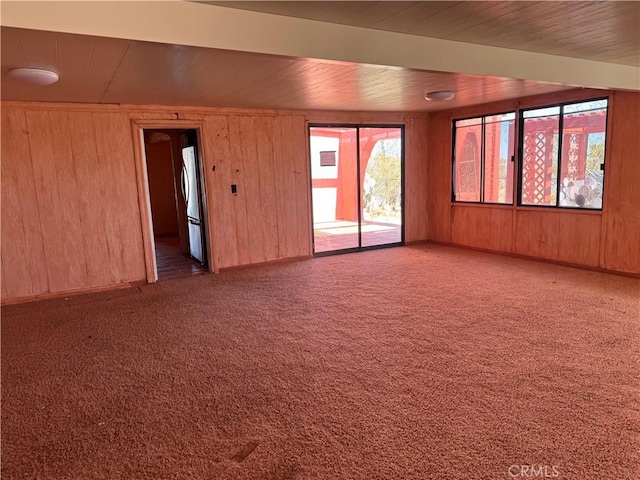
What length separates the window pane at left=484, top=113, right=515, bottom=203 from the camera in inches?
245

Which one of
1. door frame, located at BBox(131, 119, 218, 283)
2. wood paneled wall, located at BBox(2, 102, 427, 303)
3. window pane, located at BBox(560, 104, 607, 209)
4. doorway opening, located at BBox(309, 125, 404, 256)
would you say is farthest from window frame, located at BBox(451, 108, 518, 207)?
door frame, located at BBox(131, 119, 218, 283)

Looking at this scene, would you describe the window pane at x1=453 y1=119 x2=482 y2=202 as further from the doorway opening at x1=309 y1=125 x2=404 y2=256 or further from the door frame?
the door frame

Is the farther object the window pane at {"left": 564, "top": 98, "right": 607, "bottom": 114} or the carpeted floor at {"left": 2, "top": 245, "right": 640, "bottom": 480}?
the window pane at {"left": 564, "top": 98, "right": 607, "bottom": 114}

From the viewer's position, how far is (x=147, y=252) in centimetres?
545

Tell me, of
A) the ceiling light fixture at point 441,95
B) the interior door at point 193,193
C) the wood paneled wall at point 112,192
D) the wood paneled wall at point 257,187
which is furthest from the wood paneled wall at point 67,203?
the ceiling light fixture at point 441,95

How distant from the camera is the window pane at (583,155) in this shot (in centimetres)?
519

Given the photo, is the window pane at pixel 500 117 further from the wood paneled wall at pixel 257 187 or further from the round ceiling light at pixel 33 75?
the round ceiling light at pixel 33 75

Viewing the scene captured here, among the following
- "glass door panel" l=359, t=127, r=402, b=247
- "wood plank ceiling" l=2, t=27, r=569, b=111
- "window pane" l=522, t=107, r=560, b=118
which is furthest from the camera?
"glass door panel" l=359, t=127, r=402, b=247

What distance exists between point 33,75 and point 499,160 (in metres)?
5.85

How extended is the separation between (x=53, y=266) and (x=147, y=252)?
104 centimetres

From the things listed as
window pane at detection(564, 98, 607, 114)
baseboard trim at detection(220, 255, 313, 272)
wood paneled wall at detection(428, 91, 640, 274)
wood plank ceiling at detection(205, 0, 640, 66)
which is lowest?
baseboard trim at detection(220, 255, 313, 272)

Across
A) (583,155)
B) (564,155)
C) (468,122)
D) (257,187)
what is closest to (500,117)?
(468,122)

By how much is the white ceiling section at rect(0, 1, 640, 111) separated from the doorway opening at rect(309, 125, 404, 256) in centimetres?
175

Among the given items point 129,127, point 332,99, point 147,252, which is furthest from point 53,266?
point 332,99
